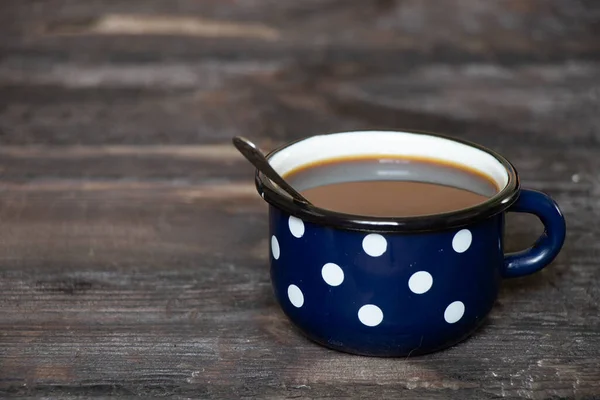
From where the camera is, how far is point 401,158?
2.71 feet

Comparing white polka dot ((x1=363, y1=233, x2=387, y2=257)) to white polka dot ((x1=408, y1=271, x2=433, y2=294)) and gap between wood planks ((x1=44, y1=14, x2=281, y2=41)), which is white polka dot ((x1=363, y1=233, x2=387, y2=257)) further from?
gap between wood planks ((x1=44, y1=14, x2=281, y2=41))

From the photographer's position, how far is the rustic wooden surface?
0.71 metres

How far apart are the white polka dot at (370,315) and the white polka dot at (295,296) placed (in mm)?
52

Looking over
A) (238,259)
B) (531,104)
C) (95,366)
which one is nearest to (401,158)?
(238,259)

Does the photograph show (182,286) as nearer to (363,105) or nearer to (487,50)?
(363,105)

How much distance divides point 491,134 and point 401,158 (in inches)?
21.3

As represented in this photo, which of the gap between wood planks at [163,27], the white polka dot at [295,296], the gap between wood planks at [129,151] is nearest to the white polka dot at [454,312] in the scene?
the white polka dot at [295,296]

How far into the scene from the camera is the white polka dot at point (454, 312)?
0.69m

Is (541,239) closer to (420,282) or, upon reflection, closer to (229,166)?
(420,282)

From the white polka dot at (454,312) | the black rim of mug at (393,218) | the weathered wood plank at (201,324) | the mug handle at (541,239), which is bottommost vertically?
the weathered wood plank at (201,324)

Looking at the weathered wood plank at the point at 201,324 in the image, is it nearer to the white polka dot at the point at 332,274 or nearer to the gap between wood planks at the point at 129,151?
the white polka dot at the point at 332,274

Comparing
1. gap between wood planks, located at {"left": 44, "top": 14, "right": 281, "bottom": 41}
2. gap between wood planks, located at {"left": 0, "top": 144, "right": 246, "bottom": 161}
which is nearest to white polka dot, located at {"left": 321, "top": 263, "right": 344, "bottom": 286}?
gap between wood planks, located at {"left": 0, "top": 144, "right": 246, "bottom": 161}

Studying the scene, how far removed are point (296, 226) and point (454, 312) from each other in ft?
0.44

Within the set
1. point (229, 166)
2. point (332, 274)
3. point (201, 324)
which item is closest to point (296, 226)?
point (332, 274)
